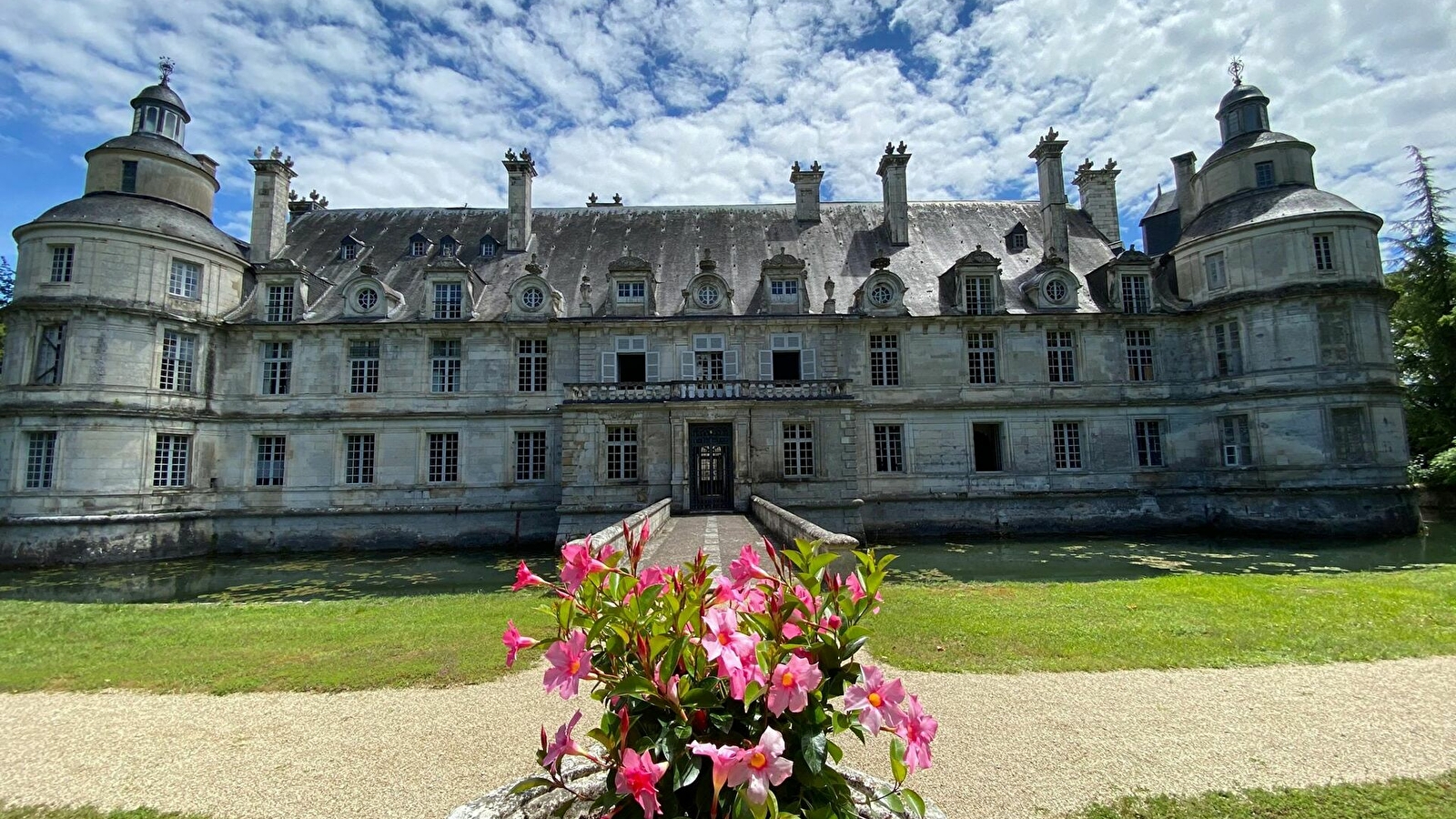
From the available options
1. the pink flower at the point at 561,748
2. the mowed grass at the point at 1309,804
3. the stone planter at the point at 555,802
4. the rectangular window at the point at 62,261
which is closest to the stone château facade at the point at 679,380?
the rectangular window at the point at 62,261

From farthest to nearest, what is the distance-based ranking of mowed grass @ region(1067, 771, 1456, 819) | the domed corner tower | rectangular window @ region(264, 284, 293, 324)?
rectangular window @ region(264, 284, 293, 324) → the domed corner tower → mowed grass @ region(1067, 771, 1456, 819)

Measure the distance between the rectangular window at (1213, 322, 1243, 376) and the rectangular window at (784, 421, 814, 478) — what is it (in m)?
14.5

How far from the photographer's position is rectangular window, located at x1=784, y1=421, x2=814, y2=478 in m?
20.8

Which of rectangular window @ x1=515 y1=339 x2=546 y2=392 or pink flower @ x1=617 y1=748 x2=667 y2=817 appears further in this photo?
rectangular window @ x1=515 y1=339 x2=546 y2=392

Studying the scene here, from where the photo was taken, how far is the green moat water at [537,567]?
14.8 metres

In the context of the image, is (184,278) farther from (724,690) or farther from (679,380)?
(724,690)

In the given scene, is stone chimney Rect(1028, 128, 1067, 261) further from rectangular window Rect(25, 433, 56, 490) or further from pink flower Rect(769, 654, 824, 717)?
rectangular window Rect(25, 433, 56, 490)

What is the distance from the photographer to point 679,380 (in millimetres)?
21125

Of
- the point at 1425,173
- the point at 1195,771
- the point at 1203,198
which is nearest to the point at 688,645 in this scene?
the point at 1195,771

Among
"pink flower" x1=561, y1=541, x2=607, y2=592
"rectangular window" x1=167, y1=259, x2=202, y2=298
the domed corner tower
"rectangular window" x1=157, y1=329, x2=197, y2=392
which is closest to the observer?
"pink flower" x1=561, y1=541, x2=607, y2=592

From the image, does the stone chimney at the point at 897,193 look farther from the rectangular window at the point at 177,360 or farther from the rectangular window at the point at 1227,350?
the rectangular window at the point at 177,360

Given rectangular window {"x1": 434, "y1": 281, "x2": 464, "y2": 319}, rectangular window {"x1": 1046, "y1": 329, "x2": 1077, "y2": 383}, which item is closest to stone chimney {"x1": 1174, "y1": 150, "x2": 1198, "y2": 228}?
rectangular window {"x1": 1046, "y1": 329, "x2": 1077, "y2": 383}

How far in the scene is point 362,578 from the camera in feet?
53.7

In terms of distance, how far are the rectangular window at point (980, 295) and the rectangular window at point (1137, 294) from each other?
4765mm
